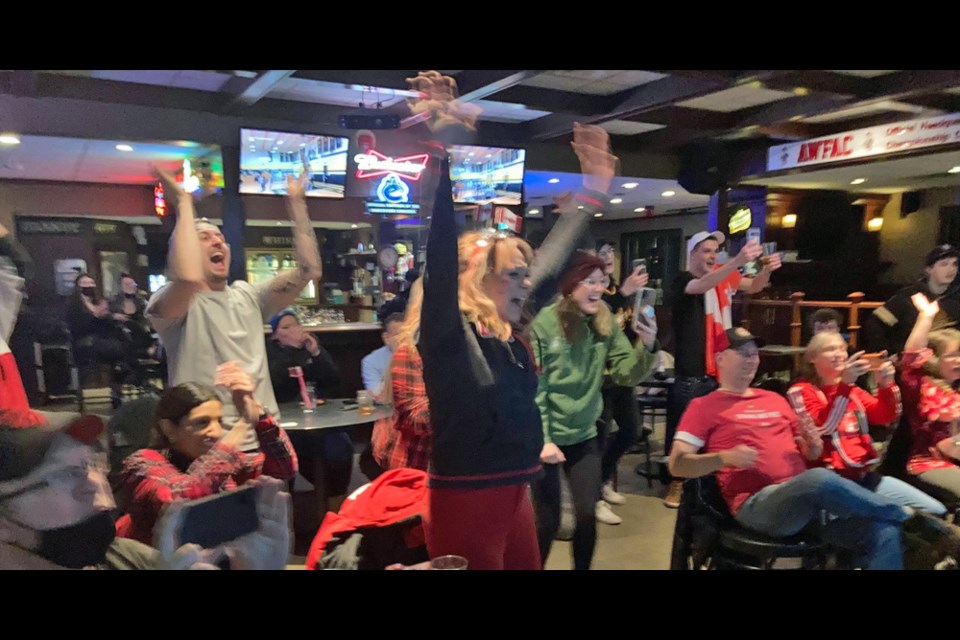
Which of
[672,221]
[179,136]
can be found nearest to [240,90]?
[179,136]

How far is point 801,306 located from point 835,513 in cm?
124

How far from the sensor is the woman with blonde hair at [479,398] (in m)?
1.27

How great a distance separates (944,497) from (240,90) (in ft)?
10.7

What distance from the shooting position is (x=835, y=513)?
6.02 feet

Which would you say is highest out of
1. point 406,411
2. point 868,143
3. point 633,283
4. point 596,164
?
point 868,143

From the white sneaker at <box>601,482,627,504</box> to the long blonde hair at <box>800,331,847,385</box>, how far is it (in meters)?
1.34

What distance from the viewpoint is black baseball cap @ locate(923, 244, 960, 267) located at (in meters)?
2.65

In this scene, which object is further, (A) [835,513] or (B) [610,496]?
(B) [610,496]

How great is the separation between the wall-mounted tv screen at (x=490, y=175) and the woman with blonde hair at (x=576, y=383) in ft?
2.45

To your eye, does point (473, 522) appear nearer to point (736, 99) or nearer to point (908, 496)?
point (908, 496)

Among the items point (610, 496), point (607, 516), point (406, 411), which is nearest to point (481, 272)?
point (406, 411)

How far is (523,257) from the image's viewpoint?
153cm

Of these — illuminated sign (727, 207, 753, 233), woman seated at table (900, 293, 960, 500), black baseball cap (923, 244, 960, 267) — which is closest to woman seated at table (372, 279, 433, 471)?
woman seated at table (900, 293, 960, 500)

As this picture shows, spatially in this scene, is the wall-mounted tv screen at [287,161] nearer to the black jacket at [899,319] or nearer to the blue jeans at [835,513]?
the blue jeans at [835,513]
